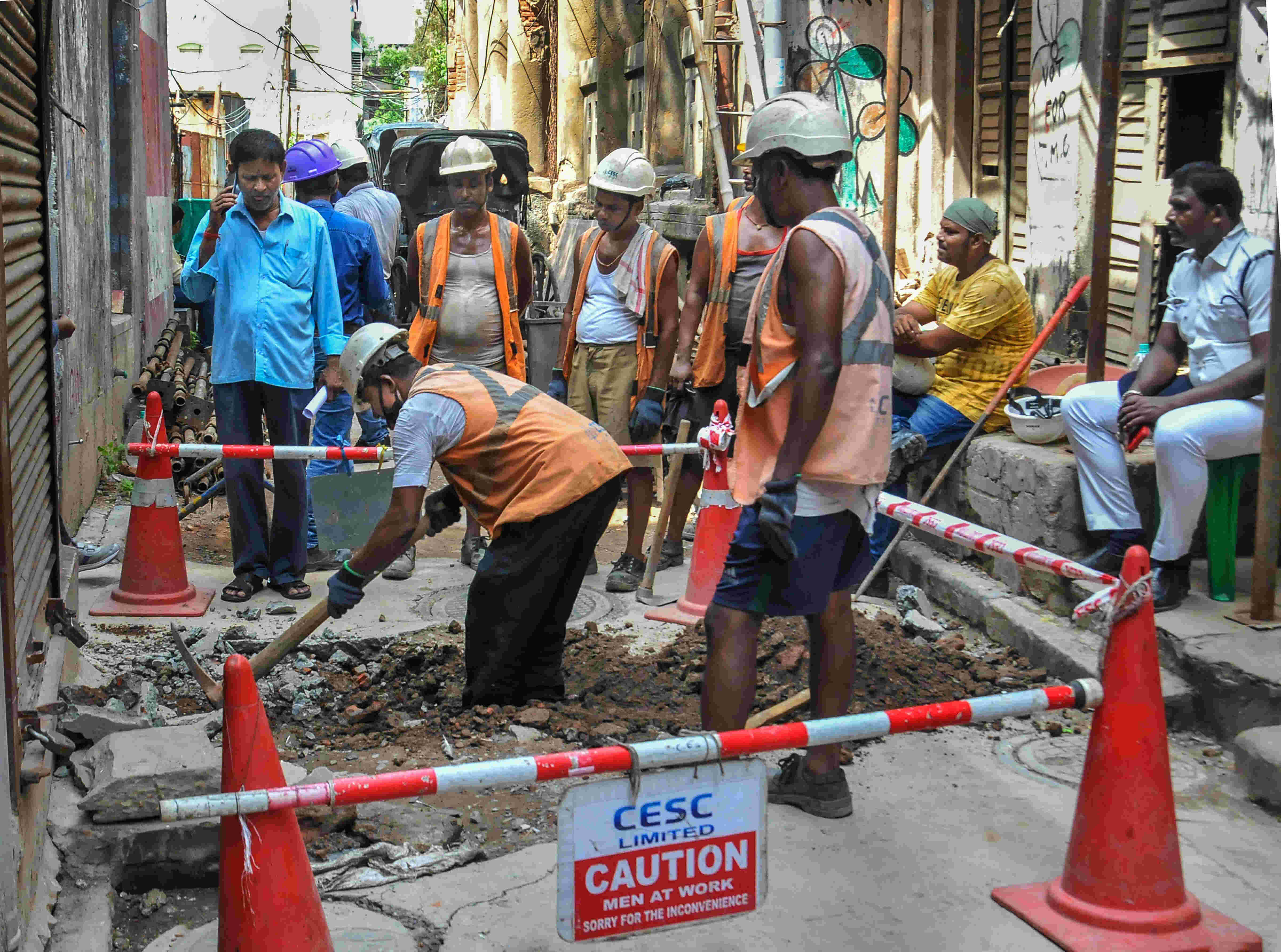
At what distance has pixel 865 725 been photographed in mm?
2768

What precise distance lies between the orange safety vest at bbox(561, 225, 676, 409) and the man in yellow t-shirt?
1.19 metres

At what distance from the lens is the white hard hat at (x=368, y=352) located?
4473 mm

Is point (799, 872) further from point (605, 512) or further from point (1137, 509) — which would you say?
point (1137, 509)

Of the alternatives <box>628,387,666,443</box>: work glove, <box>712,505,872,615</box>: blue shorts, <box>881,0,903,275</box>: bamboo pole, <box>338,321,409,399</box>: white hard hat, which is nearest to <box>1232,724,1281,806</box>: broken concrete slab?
<box>712,505,872,615</box>: blue shorts

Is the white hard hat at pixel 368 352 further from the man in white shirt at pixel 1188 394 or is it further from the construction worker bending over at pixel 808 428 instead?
the man in white shirt at pixel 1188 394

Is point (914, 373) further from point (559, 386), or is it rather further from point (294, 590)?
point (294, 590)

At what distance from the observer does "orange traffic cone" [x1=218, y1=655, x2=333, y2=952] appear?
260 centimetres

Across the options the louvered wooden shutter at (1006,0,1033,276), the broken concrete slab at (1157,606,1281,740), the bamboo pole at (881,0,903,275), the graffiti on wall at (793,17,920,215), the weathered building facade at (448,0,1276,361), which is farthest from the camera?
the graffiti on wall at (793,17,920,215)

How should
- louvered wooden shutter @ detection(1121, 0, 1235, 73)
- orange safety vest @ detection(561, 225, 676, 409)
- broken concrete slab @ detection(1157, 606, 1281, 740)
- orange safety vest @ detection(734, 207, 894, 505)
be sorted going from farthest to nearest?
louvered wooden shutter @ detection(1121, 0, 1235, 73) → orange safety vest @ detection(561, 225, 676, 409) → broken concrete slab @ detection(1157, 606, 1281, 740) → orange safety vest @ detection(734, 207, 894, 505)

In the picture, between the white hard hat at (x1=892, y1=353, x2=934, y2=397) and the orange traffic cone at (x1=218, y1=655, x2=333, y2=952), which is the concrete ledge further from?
the orange traffic cone at (x1=218, y1=655, x2=333, y2=952)

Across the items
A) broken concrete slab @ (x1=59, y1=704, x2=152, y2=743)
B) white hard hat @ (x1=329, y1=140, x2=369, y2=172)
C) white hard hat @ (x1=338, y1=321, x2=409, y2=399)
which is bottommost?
broken concrete slab @ (x1=59, y1=704, x2=152, y2=743)

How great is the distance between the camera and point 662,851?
266 centimetres

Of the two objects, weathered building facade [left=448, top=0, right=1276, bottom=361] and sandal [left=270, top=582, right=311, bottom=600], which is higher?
weathered building facade [left=448, top=0, right=1276, bottom=361]

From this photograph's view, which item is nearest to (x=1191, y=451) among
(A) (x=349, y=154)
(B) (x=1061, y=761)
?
(B) (x=1061, y=761)
